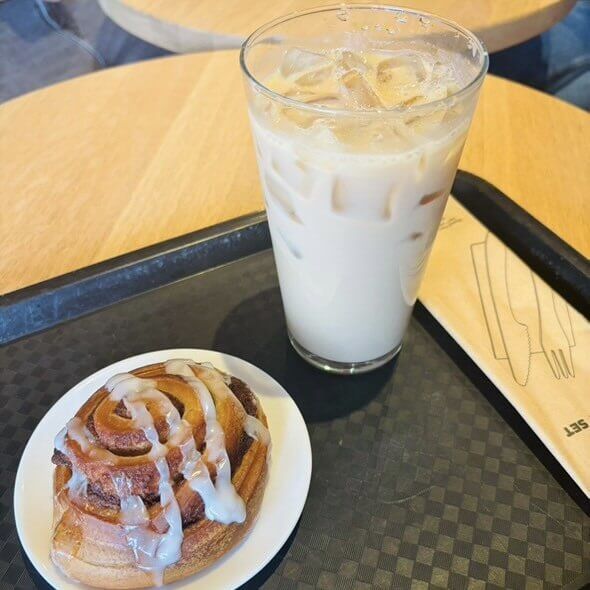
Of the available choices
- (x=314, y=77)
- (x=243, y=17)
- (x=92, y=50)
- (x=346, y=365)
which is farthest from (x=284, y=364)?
(x=92, y=50)

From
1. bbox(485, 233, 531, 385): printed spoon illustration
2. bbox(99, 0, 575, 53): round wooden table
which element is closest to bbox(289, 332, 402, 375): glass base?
bbox(485, 233, 531, 385): printed spoon illustration

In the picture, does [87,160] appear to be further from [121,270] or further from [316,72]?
[316,72]

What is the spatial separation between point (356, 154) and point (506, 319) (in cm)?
30

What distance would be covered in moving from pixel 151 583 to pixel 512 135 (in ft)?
2.58

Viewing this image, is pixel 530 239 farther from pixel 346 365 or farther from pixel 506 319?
pixel 346 365

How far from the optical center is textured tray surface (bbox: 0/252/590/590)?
1.62 ft

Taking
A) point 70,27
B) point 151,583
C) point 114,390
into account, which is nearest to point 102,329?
point 114,390

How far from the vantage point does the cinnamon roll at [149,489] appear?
45cm

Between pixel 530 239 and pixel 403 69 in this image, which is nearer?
pixel 403 69

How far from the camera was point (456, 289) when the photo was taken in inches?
27.3

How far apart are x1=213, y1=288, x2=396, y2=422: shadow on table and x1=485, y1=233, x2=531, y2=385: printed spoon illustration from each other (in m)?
0.12

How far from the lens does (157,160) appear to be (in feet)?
2.98

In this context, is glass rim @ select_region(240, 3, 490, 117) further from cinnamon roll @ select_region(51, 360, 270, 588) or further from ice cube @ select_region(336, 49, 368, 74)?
cinnamon roll @ select_region(51, 360, 270, 588)

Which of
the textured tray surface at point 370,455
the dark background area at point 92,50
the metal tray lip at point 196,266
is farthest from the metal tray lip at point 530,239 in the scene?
the dark background area at point 92,50
